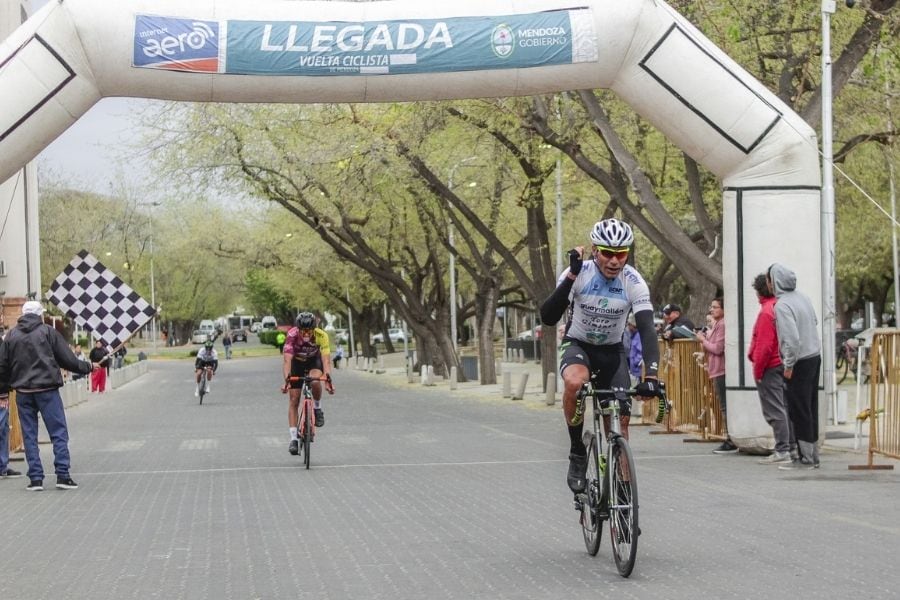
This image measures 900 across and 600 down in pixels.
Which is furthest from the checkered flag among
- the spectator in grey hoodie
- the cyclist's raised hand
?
the cyclist's raised hand

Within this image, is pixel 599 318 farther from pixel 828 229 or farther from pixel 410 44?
pixel 828 229

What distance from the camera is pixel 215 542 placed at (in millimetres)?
9633

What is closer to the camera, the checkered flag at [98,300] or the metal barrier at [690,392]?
the metal barrier at [690,392]

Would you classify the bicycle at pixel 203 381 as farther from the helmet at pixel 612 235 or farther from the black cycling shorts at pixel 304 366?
the helmet at pixel 612 235

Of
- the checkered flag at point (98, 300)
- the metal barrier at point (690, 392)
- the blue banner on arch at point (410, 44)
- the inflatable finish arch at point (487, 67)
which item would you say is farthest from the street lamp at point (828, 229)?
the checkered flag at point (98, 300)

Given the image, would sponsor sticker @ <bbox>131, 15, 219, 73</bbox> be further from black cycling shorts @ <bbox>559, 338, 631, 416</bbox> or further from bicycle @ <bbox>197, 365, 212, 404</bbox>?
bicycle @ <bbox>197, 365, 212, 404</bbox>

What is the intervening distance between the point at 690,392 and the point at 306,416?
20.1ft

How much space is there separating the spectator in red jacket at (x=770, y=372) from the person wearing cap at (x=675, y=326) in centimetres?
504

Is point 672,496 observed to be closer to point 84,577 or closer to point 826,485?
point 826,485

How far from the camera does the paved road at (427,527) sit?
7734 millimetres

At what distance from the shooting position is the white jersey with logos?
8.41 m

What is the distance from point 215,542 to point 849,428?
11878mm

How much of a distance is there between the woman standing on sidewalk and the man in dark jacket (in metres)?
7.27

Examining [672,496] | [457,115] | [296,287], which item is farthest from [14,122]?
[296,287]
